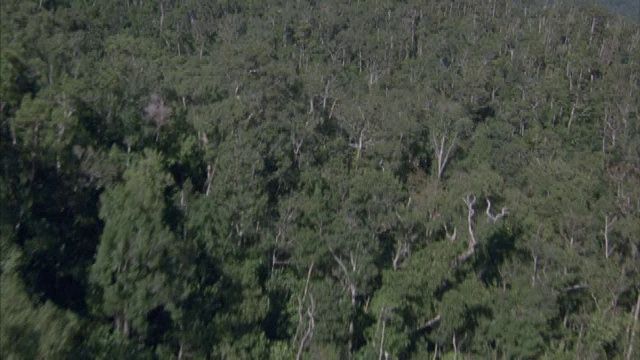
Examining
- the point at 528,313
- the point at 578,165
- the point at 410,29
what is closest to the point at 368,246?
the point at 528,313

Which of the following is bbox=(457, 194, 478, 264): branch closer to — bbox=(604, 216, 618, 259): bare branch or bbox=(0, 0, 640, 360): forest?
bbox=(0, 0, 640, 360): forest

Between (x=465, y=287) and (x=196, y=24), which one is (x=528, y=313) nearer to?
(x=465, y=287)

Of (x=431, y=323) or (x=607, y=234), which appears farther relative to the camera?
(x=607, y=234)

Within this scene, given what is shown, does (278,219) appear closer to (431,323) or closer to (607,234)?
(431,323)

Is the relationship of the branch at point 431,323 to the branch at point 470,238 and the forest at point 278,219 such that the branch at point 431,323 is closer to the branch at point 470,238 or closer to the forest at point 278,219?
the forest at point 278,219

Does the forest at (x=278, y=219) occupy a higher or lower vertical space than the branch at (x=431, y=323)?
higher

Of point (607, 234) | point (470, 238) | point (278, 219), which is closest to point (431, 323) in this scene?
point (470, 238)

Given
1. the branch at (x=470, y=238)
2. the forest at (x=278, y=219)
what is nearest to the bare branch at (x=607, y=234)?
the forest at (x=278, y=219)

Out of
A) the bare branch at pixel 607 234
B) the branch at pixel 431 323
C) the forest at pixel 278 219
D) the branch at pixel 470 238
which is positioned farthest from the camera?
the bare branch at pixel 607 234

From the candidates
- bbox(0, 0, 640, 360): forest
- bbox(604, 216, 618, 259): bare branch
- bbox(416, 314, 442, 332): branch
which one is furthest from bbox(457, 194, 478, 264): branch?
bbox(604, 216, 618, 259): bare branch
